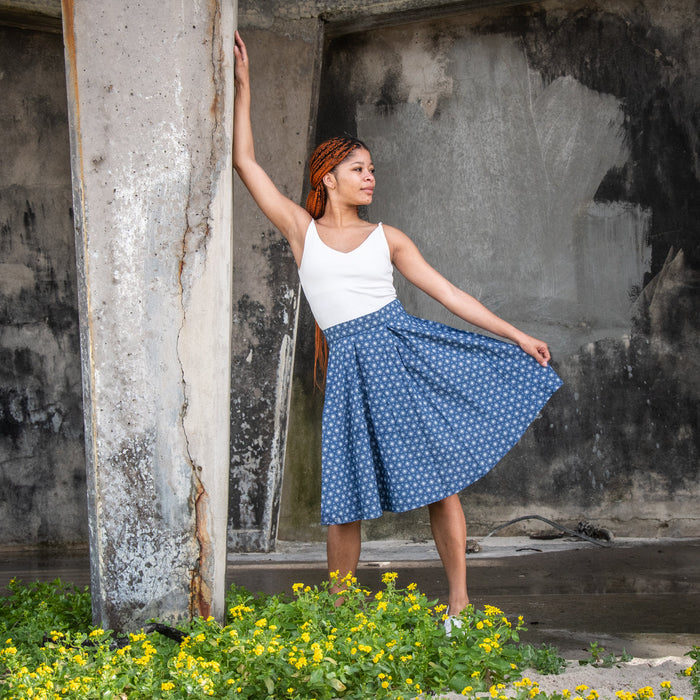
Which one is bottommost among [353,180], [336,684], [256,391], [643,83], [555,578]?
[555,578]

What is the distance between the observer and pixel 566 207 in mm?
5504

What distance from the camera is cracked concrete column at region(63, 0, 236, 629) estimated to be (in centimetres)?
301

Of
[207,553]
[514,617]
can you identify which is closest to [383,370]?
[207,553]

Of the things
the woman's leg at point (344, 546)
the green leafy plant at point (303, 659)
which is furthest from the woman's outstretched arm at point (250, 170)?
the green leafy plant at point (303, 659)

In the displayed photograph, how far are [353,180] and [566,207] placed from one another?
255 centimetres

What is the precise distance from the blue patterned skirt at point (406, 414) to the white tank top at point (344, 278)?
5 cm

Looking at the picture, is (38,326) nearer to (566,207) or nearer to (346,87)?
(346,87)

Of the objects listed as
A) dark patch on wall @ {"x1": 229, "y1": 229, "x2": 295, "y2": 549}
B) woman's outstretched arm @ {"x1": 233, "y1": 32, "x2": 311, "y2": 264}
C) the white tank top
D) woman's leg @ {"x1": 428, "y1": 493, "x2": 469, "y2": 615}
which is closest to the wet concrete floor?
dark patch on wall @ {"x1": 229, "y1": 229, "x2": 295, "y2": 549}

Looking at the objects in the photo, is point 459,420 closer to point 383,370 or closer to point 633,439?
point 383,370

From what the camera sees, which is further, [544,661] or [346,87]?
[346,87]

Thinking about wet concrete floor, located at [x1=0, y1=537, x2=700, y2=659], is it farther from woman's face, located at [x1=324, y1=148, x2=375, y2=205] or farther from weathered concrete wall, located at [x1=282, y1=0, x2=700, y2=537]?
woman's face, located at [x1=324, y1=148, x2=375, y2=205]

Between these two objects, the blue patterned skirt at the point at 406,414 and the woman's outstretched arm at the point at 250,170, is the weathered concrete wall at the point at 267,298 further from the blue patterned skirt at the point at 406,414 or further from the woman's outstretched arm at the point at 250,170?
the blue patterned skirt at the point at 406,414

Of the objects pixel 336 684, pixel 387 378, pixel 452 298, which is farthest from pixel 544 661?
pixel 452 298

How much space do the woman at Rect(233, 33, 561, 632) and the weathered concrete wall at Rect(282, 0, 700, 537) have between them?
2.18 m
